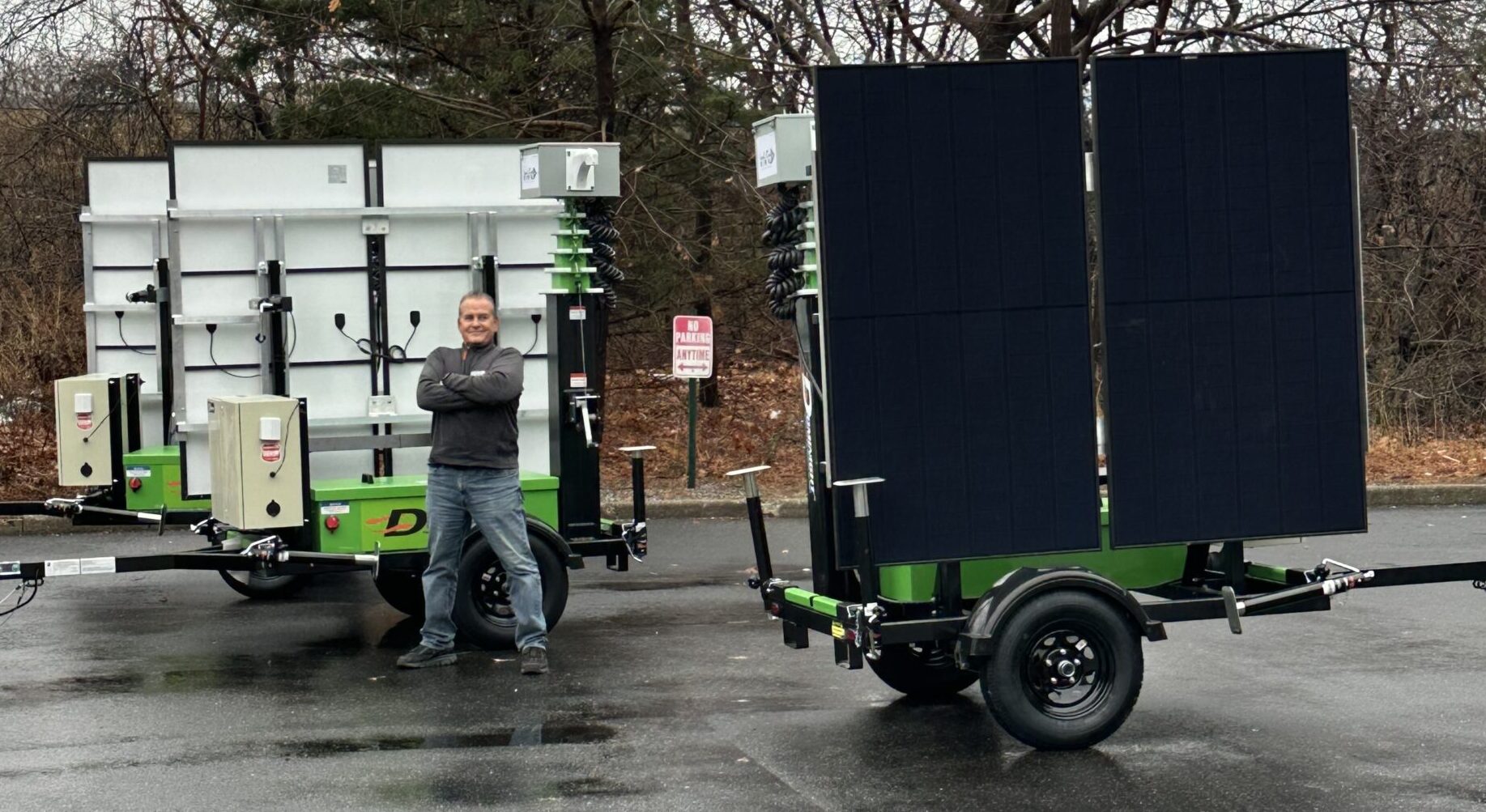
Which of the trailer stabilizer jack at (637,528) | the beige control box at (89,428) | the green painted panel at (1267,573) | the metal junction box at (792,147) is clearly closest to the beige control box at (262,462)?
the trailer stabilizer jack at (637,528)

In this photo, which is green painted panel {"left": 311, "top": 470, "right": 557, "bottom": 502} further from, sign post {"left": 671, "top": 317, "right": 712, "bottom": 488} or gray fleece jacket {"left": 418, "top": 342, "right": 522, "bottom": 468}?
sign post {"left": 671, "top": 317, "right": 712, "bottom": 488}

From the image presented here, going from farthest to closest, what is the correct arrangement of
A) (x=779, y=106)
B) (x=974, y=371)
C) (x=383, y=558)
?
(x=779, y=106) < (x=383, y=558) < (x=974, y=371)

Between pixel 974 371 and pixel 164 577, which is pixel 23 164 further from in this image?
pixel 974 371

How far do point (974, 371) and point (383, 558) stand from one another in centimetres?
391

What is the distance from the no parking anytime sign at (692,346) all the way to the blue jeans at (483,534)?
6.63 m

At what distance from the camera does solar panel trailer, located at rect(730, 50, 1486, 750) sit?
274 inches

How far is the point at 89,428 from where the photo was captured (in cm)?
1166

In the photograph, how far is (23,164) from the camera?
19.0 meters

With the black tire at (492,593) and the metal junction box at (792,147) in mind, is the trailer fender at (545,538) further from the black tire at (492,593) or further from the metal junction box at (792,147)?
the metal junction box at (792,147)

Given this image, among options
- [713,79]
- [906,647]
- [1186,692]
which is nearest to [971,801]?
[906,647]

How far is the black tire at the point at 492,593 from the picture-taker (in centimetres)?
932

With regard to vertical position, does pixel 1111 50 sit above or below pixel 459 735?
above

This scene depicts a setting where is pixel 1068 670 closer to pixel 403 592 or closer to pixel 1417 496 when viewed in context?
pixel 403 592

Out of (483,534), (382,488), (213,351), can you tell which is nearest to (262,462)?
(382,488)
